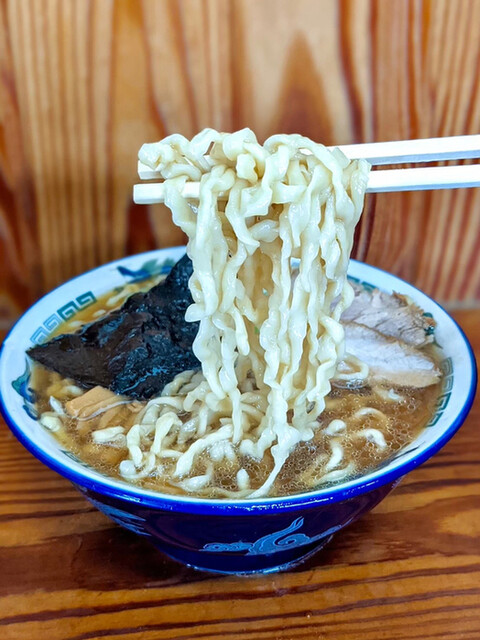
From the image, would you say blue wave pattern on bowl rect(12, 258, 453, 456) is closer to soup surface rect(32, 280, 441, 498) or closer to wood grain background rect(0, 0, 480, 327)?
soup surface rect(32, 280, 441, 498)

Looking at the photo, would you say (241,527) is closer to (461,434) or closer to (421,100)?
(461,434)

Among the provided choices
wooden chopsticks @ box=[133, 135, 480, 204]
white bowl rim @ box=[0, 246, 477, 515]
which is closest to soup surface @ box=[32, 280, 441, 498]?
white bowl rim @ box=[0, 246, 477, 515]

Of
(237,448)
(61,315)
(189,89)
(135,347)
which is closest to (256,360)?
(237,448)

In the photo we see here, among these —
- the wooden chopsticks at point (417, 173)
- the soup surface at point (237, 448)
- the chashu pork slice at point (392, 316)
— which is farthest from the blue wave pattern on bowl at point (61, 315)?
the chashu pork slice at point (392, 316)

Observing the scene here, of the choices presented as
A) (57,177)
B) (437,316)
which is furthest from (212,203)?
(57,177)

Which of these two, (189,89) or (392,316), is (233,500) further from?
(189,89)

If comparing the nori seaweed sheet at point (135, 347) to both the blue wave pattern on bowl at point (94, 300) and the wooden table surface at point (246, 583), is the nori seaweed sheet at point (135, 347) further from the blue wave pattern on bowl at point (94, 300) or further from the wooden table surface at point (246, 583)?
the wooden table surface at point (246, 583)
